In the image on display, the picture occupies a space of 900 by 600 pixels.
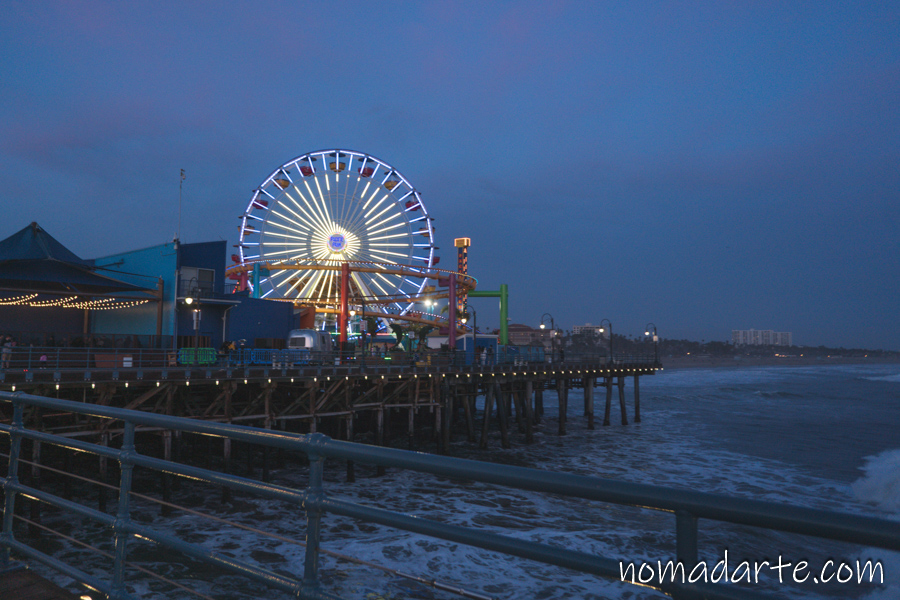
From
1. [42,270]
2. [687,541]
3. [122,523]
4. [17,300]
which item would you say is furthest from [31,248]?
[687,541]

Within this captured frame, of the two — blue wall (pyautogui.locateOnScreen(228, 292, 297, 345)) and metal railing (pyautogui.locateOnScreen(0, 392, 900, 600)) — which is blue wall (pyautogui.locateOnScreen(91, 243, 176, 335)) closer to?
blue wall (pyautogui.locateOnScreen(228, 292, 297, 345))

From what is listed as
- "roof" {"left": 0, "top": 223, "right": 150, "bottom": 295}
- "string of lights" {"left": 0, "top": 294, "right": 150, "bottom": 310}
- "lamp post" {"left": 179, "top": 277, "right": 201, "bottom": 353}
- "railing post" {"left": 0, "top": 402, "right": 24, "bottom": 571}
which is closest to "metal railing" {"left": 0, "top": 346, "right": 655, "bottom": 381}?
"lamp post" {"left": 179, "top": 277, "right": 201, "bottom": 353}

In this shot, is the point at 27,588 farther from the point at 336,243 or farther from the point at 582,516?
the point at 336,243

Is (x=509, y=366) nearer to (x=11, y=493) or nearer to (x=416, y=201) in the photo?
(x=416, y=201)

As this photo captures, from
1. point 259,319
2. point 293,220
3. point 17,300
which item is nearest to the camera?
Result: point 17,300

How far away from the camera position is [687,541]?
1667mm

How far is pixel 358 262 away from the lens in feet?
152

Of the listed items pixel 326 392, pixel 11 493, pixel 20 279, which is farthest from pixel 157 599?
pixel 20 279

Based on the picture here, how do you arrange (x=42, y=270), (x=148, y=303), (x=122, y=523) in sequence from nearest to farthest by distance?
(x=122, y=523) → (x=42, y=270) → (x=148, y=303)

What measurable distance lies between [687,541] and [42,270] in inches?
1147

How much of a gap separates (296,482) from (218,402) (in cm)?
399

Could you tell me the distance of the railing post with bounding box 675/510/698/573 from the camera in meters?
1.65

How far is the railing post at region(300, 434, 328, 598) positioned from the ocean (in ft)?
0.38

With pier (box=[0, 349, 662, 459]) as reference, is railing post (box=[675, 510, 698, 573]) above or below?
above
